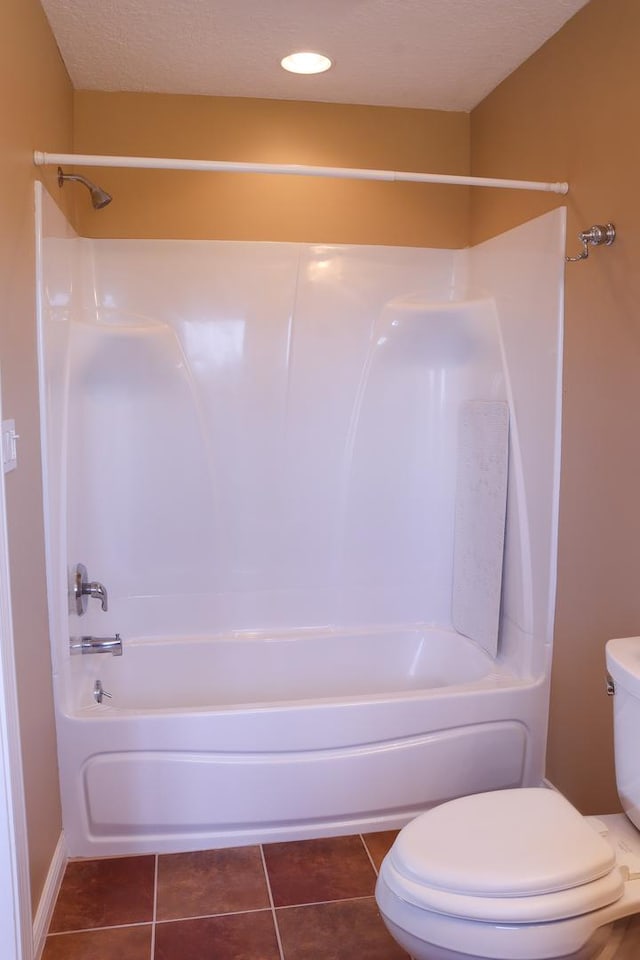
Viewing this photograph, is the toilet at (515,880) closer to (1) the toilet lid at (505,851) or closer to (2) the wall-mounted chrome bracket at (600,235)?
(1) the toilet lid at (505,851)

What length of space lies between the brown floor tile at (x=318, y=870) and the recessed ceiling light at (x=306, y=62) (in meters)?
2.51

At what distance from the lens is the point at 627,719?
1642 mm

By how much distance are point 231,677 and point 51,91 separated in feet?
6.91

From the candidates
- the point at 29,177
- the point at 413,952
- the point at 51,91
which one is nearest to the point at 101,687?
the point at 413,952

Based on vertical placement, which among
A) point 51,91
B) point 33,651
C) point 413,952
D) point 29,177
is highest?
point 51,91

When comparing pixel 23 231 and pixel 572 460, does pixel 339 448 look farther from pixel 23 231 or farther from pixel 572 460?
pixel 23 231

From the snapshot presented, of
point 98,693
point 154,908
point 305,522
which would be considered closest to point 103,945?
point 154,908

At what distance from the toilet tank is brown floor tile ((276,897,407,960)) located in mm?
740

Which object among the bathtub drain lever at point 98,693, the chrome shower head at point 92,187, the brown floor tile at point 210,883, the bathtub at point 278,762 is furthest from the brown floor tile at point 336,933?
the chrome shower head at point 92,187

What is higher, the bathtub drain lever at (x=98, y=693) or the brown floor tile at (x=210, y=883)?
the bathtub drain lever at (x=98, y=693)

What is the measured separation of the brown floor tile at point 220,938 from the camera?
1886 millimetres

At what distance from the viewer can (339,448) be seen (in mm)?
3010

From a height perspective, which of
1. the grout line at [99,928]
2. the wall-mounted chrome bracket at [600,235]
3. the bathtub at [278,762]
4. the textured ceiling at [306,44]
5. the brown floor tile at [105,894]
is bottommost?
the grout line at [99,928]

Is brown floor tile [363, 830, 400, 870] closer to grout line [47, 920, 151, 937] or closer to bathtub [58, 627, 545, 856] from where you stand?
bathtub [58, 627, 545, 856]
